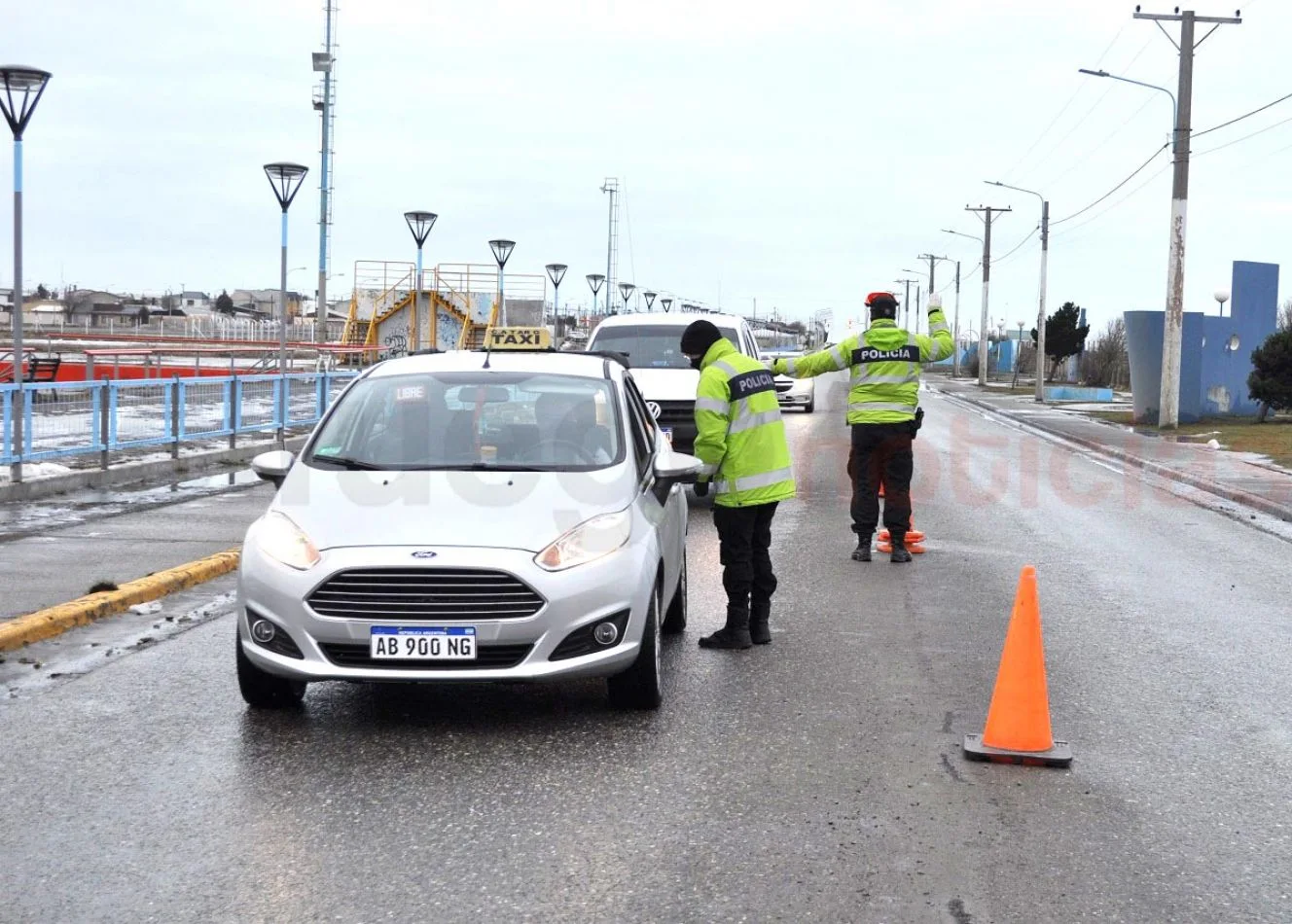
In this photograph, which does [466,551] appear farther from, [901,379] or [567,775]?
[901,379]

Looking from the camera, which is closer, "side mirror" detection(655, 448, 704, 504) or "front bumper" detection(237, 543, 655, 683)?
"front bumper" detection(237, 543, 655, 683)

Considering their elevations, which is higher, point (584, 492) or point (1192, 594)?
point (584, 492)

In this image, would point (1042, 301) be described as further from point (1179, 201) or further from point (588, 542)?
point (588, 542)

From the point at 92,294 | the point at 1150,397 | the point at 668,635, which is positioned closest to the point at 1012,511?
the point at 668,635

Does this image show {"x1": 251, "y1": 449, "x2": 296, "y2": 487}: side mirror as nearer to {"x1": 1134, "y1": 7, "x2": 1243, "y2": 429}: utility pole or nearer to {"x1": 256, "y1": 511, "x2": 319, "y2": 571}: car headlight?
{"x1": 256, "y1": 511, "x2": 319, "y2": 571}: car headlight

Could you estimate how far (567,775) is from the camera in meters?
5.71

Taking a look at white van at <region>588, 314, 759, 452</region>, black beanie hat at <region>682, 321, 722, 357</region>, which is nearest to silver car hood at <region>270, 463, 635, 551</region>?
black beanie hat at <region>682, 321, 722, 357</region>

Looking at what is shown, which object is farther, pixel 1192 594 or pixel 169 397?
pixel 169 397

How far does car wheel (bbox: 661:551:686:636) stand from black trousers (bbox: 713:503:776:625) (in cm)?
37

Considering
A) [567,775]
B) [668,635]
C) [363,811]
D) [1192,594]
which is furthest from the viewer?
[1192,594]

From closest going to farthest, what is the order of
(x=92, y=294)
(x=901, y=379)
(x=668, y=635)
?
1. (x=668, y=635)
2. (x=901, y=379)
3. (x=92, y=294)

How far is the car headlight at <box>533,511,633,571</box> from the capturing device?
20.4ft

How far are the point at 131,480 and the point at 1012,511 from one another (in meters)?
9.60

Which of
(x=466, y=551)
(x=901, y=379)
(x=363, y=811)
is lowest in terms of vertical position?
(x=363, y=811)
